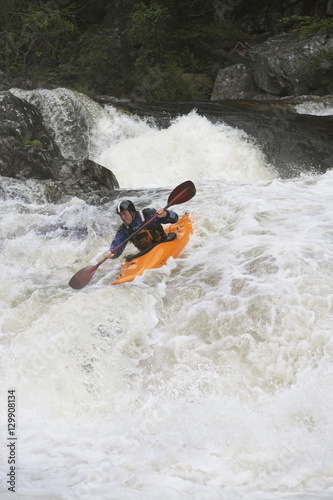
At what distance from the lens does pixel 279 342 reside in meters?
3.16

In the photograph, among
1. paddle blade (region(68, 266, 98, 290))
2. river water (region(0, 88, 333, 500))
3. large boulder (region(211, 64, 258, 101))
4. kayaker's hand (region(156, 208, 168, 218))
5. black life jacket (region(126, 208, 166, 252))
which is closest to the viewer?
river water (region(0, 88, 333, 500))

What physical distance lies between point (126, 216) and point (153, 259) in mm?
459

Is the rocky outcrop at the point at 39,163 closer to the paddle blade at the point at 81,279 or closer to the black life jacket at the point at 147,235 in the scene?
the black life jacket at the point at 147,235

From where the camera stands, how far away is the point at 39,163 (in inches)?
265

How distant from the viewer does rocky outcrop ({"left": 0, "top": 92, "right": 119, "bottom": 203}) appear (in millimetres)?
6562

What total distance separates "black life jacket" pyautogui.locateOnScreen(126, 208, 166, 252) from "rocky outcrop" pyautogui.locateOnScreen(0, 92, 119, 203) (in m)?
2.14

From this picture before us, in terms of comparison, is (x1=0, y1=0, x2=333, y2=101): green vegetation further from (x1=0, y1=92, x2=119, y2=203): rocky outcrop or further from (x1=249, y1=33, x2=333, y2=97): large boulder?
(x1=0, y1=92, x2=119, y2=203): rocky outcrop

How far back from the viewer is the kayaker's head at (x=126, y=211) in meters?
4.22

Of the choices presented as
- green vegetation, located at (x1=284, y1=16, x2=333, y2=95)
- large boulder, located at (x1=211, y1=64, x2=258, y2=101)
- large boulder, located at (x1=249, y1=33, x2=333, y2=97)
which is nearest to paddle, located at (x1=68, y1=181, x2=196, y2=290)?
green vegetation, located at (x1=284, y1=16, x2=333, y2=95)

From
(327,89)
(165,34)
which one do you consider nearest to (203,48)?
(165,34)

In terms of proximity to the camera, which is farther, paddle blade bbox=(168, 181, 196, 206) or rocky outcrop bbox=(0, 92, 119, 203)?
rocky outcrop bbox=(0, 92, 119, 203)

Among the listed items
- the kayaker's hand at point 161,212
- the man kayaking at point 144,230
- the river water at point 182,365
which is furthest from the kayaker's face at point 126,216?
the river water at point 182,365

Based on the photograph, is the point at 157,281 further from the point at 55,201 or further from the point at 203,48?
the point at 203,48

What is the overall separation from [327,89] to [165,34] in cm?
498
